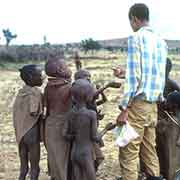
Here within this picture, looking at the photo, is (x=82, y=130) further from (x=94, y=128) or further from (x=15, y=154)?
(x=15, y=154)

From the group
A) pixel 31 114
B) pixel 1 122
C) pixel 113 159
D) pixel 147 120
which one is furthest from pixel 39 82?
pixel 1 122

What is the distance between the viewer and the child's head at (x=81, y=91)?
4.47m

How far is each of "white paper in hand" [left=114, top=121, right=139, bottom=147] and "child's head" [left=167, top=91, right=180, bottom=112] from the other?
497mm

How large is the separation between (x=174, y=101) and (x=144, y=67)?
53 centimetres

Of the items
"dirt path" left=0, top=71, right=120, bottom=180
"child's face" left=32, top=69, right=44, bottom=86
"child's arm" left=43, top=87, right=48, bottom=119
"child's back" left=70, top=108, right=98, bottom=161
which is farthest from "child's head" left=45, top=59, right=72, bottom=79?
"dirt path" left=0, top=71, right=120, bottom=180

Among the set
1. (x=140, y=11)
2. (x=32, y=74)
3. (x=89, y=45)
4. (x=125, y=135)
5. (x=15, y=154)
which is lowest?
(x=89, y=45)

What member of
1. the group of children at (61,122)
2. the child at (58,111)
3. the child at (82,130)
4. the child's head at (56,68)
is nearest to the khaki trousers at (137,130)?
the group of children at (61,122)

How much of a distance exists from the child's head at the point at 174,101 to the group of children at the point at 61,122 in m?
0.55

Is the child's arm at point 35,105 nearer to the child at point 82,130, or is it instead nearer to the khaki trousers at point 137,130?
the child at point 82,130

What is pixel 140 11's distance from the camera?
460 centimetres

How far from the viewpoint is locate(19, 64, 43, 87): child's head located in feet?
16.3

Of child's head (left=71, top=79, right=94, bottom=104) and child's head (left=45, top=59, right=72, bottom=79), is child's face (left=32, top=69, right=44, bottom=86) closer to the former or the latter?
child's head (left=45, top=59, right=72, bottom=79)

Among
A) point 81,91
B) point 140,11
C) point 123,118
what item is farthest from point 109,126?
point 140,11

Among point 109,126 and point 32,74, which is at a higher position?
point 32,74
